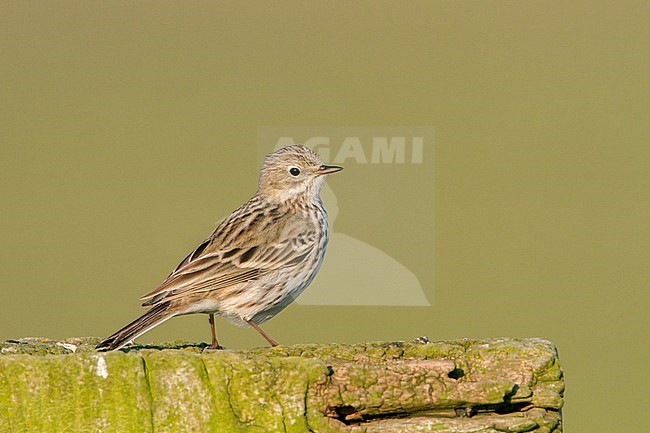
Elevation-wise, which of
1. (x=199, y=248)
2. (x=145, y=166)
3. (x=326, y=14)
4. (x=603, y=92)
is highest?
(x=326, y=14)

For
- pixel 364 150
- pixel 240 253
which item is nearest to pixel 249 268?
pixel 240 253

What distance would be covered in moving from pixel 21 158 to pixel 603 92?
1405cm

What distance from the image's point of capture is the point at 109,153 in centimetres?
2638

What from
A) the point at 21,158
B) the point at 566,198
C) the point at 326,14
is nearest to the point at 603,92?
the point at 566,198

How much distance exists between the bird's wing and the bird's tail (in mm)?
98

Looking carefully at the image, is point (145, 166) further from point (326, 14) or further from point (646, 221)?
point (326, 14)

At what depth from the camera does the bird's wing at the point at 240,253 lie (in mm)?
8336

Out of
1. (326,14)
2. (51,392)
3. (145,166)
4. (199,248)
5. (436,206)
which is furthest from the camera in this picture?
(326,14)

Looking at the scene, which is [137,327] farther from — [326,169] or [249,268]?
[326,169]

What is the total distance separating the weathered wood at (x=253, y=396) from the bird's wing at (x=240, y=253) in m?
3.04

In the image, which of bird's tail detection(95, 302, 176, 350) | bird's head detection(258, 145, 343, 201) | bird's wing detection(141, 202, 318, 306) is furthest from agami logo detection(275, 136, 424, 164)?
bird's tail detection(95, 302, 176, 350)

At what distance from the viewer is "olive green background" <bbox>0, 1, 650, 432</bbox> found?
17094mm

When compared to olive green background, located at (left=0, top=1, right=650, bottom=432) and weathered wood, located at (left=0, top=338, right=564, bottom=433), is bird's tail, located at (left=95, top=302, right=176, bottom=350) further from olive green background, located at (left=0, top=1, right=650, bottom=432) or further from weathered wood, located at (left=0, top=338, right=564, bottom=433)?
olive green background, located at (left=0, top=1, right=650, bottom=432)

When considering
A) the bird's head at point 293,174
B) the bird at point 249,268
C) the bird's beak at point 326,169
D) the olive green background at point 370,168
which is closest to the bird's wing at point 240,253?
the bird at point 249,268
